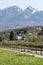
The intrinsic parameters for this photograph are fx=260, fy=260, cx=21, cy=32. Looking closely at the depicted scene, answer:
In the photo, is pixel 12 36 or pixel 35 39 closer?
pixel 35 39

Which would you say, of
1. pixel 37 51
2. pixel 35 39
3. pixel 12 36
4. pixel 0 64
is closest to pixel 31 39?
pixel 35 39

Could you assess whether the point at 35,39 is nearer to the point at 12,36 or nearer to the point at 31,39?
the point at 31,39

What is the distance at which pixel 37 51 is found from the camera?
3781 cm

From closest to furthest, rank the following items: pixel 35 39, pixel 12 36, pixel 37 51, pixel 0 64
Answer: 1. pixel 0 64
2. pixel 37 51
3. pixel 35 39
4. pixel 12 36

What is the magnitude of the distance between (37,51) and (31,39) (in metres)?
53.3

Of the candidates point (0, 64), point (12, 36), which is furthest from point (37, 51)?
point (12, 36)

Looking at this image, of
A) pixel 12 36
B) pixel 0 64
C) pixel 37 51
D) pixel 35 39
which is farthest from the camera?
pixel 12 36

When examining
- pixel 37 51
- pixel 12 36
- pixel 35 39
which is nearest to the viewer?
pixel 37 51

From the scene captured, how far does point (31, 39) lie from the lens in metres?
91.1

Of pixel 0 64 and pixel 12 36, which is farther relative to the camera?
pixel 12 36

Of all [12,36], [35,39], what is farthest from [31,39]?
[12,36]

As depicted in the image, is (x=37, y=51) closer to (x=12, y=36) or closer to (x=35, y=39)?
(x=35, y=39)

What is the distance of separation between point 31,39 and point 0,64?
75.2 metres

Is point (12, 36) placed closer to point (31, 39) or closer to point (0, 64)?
point (31, 39)
